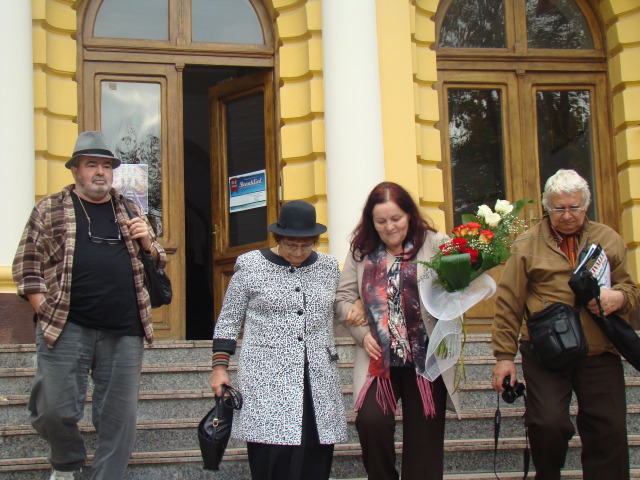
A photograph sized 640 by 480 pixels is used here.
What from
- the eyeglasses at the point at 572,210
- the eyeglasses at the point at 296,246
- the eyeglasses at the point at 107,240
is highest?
the eyeglasses at the point at 572,210

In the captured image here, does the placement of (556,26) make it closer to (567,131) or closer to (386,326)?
(567,131)

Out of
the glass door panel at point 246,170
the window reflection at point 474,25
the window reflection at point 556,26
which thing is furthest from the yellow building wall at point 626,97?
the glass door panel at point 246,170

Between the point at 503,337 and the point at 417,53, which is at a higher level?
the point at 417,53

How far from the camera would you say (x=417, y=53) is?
8.60 metres

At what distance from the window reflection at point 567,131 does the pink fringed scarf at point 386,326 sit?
206 inches

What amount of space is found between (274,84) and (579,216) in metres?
4.90

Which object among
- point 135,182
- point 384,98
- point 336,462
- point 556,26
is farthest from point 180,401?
point 556,26

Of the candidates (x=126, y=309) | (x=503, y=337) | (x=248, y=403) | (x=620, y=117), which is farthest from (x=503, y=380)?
(x=620, y=117)

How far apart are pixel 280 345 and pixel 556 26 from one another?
637 cm

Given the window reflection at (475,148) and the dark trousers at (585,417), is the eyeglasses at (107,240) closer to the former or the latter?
the dark trousers at (585,417)

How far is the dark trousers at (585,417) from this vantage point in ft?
13.8

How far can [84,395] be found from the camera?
443cm

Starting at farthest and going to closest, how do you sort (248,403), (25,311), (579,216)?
(25,311) < (579,216) < (248,403)

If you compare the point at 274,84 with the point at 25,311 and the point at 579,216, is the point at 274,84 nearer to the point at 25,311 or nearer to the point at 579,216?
the point at 25,311
